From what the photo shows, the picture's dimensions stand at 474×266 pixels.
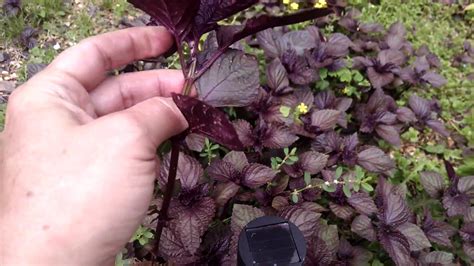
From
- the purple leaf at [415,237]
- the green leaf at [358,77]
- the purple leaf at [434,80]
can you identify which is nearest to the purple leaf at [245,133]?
the purple leaf at [415,237]

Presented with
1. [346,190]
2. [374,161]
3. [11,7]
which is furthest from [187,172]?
[11,7]

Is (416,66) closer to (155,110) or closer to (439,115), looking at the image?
(439,115)

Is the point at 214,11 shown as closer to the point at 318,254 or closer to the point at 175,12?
the point at 175,12

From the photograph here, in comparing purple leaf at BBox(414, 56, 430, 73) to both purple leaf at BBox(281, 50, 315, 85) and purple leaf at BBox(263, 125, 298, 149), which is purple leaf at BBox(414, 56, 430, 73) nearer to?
purple leaf at BBox(281, 50, 315, 85)

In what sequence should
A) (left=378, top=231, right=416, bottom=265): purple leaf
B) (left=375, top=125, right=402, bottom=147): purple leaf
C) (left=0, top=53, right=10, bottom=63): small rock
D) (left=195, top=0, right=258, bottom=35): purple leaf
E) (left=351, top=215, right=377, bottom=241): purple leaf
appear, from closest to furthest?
1. (left=195, top=0, right=258, bottom=35): purple leaf
2. (left=378, top=231, right=416, bottom=265): purple leaf
3. (left=351, top=215, right=377, bottom=241): purple leaf
4. (left=375, top=125, right=402, bottom=147): purple leaf
5. (left=0, top=53, right=10, bottom=63): small rock

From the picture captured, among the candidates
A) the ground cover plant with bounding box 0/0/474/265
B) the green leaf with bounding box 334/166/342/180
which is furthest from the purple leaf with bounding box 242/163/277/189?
the green leaf with bounding box 334/166/342/180

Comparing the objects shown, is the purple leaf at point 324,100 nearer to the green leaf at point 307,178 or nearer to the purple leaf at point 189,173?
the green leaf at point 307,178
